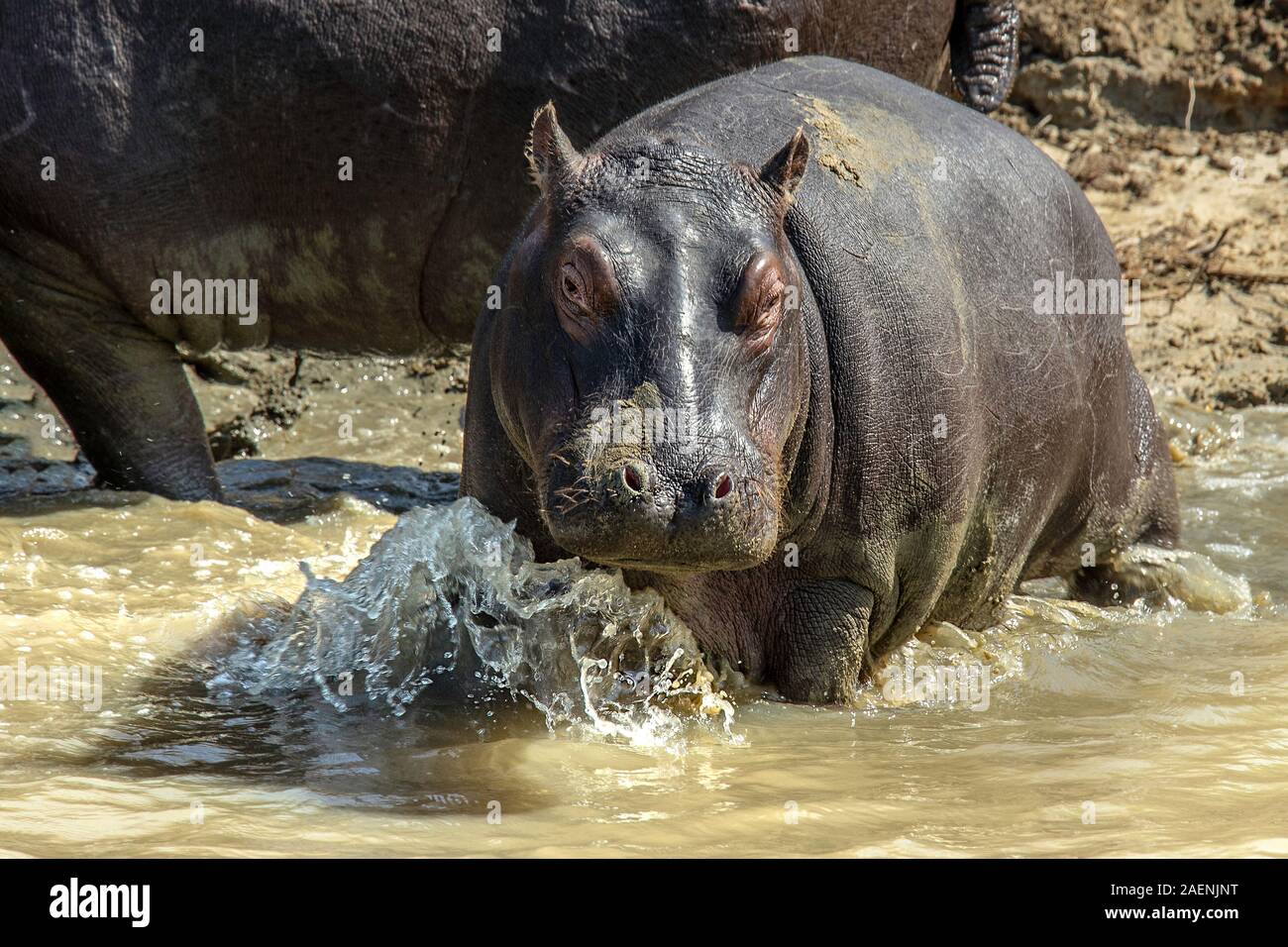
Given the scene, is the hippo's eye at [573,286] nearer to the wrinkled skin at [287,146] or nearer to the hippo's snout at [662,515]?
the hippo's snout at [662,515]

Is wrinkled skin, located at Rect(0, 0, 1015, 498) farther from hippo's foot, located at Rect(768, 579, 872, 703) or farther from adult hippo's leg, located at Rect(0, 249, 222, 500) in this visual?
hippo's foot, located at Rect(768, 579, 872, 703)

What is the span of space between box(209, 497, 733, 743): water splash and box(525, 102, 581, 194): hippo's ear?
0.95 metres

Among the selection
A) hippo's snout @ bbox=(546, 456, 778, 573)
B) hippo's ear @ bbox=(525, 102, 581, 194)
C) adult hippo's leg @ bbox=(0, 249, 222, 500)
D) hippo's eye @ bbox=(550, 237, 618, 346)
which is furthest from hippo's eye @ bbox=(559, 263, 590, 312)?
adult hippo's leg @ bbox=(0, 249, 222, 500)

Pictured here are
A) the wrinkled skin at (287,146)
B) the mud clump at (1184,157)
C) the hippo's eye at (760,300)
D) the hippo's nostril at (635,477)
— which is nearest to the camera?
the hippo's nostril at (635,477)

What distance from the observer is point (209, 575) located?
232 inches

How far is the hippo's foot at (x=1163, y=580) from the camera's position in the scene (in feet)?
19.9

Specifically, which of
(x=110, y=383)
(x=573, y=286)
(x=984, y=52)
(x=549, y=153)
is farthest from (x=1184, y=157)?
(x=573, y=286)

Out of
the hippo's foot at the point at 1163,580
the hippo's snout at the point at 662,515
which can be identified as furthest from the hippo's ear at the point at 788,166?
the hippo's foot at the point at 1163,580

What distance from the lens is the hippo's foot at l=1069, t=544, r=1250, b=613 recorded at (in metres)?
6.07

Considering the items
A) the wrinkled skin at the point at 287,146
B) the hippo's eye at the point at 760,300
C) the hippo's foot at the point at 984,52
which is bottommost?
the hippo's eye at the point at 760,300

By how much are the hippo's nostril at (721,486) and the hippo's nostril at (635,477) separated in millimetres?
149

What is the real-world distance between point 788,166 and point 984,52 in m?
3.07
